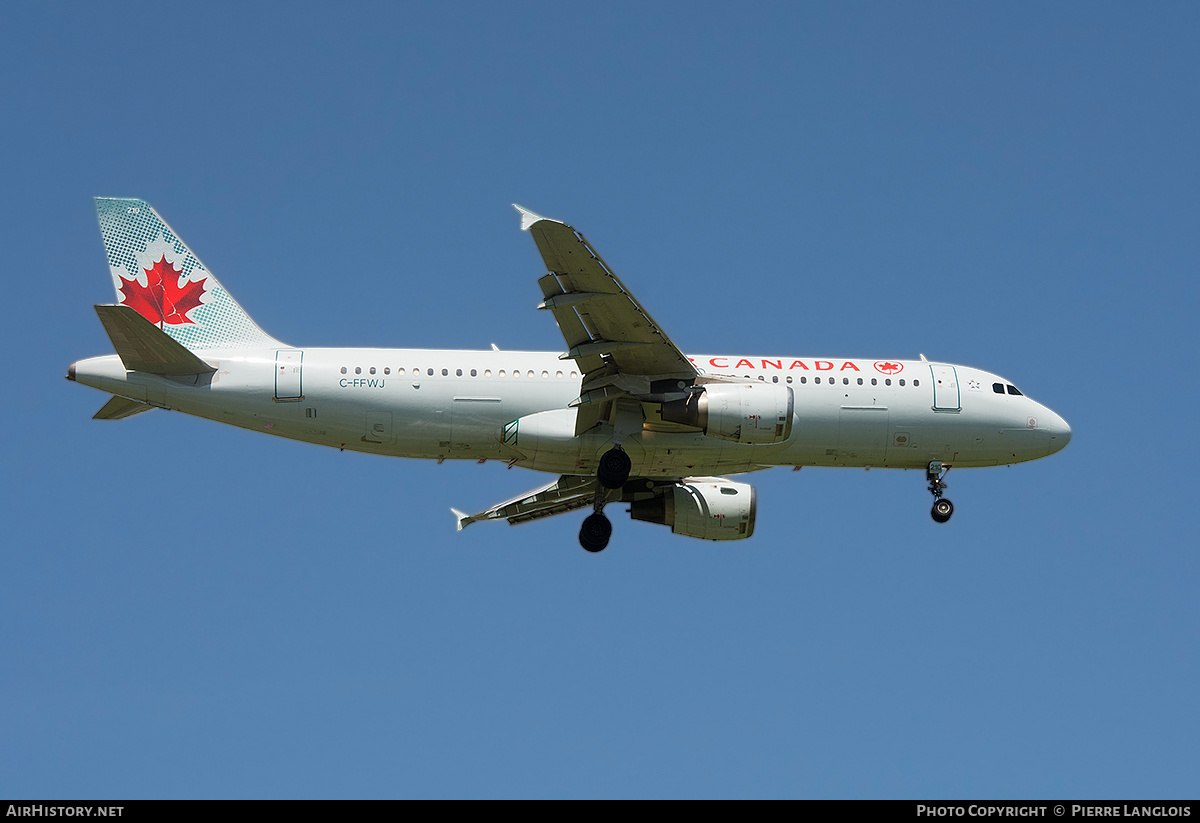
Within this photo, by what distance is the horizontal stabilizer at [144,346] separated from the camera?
2669 cm

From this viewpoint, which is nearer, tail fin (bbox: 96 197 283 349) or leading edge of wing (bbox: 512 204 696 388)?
leading edge of wing (bbox: 512 204 696 388)

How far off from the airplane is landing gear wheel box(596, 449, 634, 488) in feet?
0.15

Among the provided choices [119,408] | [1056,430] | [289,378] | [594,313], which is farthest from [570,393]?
[1056,430]

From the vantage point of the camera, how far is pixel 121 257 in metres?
30.6

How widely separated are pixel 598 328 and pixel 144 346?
32.1ft

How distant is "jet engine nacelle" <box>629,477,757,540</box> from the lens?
108 ft

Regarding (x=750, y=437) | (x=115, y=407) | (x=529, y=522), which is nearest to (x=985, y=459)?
(x=750, y=437)

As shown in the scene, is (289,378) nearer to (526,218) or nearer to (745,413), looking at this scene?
(526,218)

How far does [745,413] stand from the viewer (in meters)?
27.5

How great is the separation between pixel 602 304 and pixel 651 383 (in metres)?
2.74

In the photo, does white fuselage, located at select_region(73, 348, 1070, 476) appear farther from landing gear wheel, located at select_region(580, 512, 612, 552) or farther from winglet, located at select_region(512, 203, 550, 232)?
winglet, located at select_region(512, 203, 550, 232)

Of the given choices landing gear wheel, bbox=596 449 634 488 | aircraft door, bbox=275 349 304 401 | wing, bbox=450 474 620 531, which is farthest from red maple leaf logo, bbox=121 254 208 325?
landing gear wheel, bbox=596 449 634 488

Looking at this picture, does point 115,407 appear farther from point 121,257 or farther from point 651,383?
point 651,383
